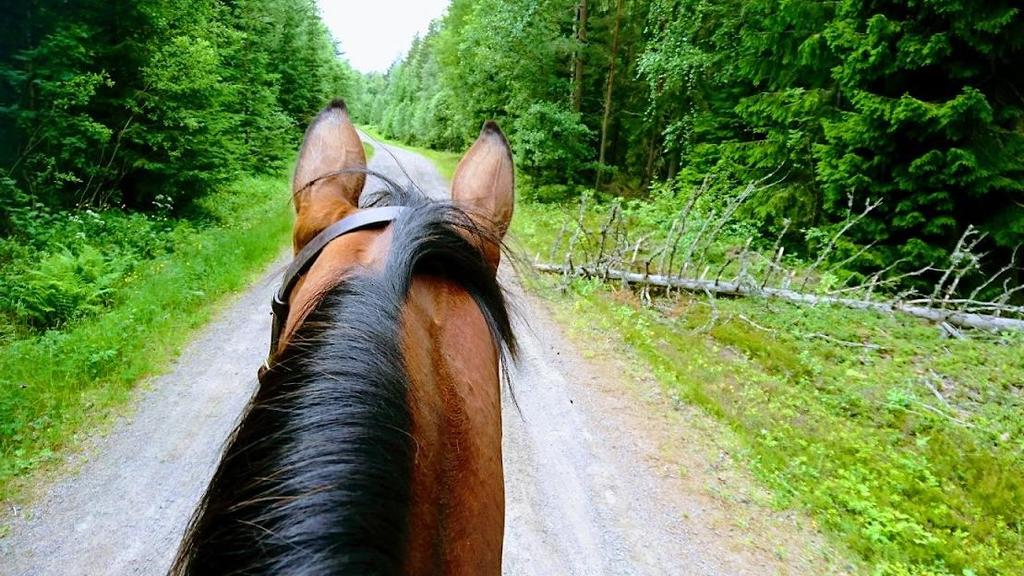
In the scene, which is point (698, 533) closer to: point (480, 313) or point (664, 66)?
point (480, 313)

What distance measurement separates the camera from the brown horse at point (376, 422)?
69 cm

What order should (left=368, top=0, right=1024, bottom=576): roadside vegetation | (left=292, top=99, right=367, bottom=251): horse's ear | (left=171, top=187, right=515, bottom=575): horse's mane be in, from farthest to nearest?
(left=368, top=0, right=1024, bottom=576): roadside vegetation → (left=292, top=99, right=367, bottom=251): horse's ear → (left=171, top=187, right=515, bottom=575): horse's mane

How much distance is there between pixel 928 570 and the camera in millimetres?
3125

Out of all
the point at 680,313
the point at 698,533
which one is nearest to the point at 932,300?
the point at 680,313

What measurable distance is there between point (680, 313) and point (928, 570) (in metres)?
4.22

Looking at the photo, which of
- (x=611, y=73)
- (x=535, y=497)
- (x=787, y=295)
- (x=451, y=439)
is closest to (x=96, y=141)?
(x=535, y=497)

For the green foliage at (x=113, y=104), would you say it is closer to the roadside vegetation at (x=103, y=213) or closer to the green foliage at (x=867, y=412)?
the roadside vegetation at (x=103, y=213)

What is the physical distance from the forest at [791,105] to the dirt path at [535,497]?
5.71 meters

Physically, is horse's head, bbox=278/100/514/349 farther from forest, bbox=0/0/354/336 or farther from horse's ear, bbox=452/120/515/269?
forest, bbox=0/0/354/336

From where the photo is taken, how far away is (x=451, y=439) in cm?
96

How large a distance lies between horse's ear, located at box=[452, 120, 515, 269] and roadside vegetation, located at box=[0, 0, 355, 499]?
357cm

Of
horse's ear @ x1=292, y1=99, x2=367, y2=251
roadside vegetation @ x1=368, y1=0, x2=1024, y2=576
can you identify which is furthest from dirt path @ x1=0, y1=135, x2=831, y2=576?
horse's ear @ x1=292, y1=99, x2=367, y2=251

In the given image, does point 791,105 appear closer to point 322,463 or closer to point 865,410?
point 865,410

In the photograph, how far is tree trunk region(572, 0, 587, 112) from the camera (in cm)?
1412
